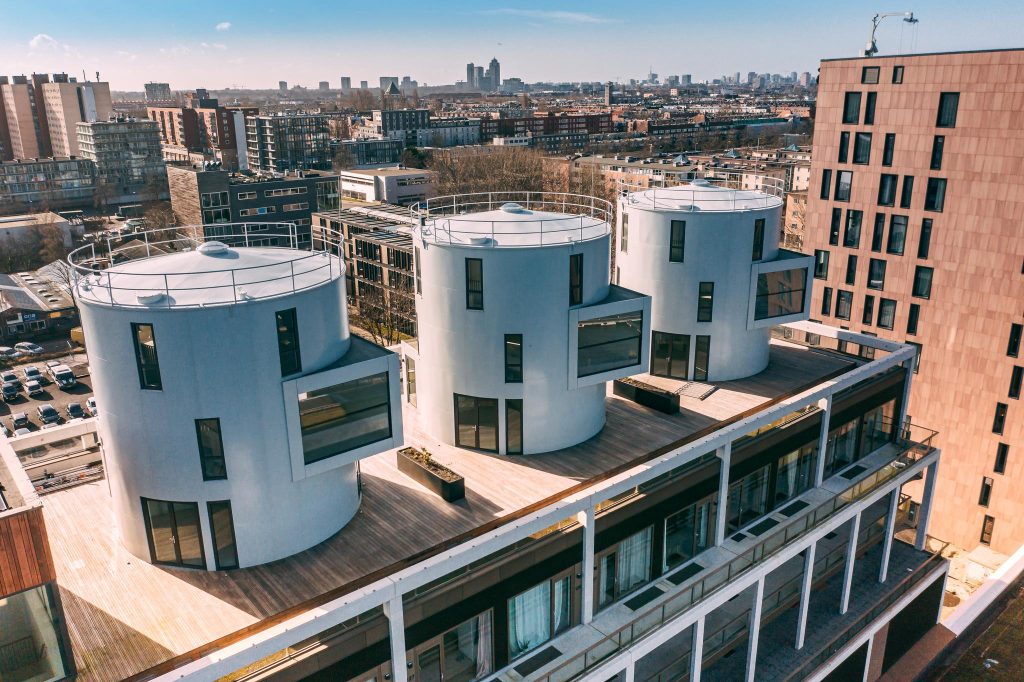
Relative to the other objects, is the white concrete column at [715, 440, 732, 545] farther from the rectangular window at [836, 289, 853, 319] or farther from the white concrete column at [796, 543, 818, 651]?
the rectangular window at [836, 289, 853, 319]

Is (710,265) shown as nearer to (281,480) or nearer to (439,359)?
(439,359)

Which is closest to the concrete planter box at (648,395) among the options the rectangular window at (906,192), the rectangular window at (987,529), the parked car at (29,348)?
the rectangular window at (906,192)

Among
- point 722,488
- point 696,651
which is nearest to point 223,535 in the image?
point 696,651

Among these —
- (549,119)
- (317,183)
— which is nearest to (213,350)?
(317,183)

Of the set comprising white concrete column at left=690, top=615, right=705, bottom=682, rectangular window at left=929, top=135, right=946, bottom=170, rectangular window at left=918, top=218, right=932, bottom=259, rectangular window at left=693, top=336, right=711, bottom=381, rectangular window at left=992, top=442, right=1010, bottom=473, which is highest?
rectangular window at left=929, top=135, right=946, bottom=170

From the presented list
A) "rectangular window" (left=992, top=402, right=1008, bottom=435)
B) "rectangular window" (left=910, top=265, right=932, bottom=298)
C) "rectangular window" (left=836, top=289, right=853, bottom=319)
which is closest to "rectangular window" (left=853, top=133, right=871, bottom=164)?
"rectangular window" (left=910, top=265, right=932, bottom=298)
